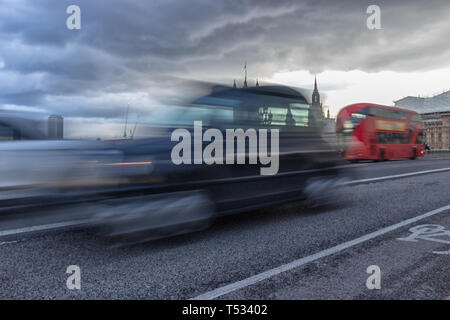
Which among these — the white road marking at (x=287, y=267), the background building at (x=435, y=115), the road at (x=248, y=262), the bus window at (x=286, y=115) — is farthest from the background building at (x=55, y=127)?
the background building at (x=435, y=115)

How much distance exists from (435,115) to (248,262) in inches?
3959

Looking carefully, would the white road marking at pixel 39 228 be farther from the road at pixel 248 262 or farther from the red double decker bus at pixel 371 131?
the red double decker bus at pixel 371 131

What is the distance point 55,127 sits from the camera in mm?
4453

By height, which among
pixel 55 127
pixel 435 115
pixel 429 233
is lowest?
pixel 429 233

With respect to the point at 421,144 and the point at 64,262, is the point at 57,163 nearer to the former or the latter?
the point at 64,262

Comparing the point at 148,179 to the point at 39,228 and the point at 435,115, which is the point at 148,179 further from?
the point at 435,115

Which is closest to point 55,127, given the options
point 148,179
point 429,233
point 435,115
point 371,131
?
point 148,179

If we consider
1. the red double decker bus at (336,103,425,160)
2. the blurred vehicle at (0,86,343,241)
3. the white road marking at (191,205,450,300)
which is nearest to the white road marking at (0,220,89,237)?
the blurred vehicle at (0,86,343,241)

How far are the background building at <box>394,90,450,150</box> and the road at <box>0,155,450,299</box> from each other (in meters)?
86.8

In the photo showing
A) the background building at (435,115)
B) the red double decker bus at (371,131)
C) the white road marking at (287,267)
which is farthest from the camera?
the background building at (435,115)

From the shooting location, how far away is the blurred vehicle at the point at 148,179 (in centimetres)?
366

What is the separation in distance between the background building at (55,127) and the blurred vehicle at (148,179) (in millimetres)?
244

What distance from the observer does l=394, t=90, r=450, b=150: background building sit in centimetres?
8231
